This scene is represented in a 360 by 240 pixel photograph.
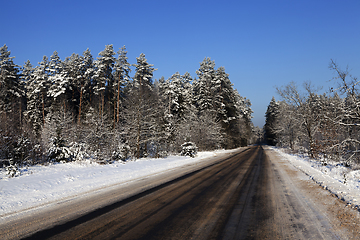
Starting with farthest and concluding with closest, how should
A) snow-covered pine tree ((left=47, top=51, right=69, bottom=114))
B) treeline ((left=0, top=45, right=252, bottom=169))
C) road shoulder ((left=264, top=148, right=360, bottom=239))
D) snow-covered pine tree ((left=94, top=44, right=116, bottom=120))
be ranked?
snow-covered pine tree ((left=47, top=51, right=69, bottom=114))
snow-covered pine tree ((left=94, top=44, right=116, bottom=120))
treeline ((left=0, top=45, right=252, bottom=169))
road shoulder ((left=264, top=148, right=360, bottom=239))

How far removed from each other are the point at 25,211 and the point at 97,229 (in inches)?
104

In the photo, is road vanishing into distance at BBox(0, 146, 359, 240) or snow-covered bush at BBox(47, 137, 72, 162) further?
snow-covered bush at BBox(47, 137, 72, 162)

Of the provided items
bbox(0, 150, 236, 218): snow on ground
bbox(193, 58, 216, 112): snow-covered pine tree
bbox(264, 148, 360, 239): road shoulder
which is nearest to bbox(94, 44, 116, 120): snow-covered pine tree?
bbox(193, 58, 216, 112): snow-covered pine tree

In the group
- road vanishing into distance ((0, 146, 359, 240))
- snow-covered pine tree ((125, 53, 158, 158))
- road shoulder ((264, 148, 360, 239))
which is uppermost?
snow-covered pine tree ((125, 53, 158, 158))

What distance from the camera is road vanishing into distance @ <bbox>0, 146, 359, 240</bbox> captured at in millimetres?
4188

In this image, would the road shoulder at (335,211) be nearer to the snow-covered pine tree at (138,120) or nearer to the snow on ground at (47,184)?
the snow on ground at (47,184)

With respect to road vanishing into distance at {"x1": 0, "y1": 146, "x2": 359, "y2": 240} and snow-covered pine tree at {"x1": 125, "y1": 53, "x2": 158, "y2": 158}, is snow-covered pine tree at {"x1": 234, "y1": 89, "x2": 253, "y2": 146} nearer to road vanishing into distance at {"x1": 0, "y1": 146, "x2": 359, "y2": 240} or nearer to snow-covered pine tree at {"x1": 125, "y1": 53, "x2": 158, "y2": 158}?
snow-covered pine tree at {"x1": 125, "y1": 53, "x2": 158, "y2": 158}

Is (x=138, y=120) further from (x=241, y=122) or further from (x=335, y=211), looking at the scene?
(x=241, y=122)

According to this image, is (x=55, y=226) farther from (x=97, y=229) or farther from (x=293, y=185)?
(x=293, y=185)

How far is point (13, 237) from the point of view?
4020 millimetres

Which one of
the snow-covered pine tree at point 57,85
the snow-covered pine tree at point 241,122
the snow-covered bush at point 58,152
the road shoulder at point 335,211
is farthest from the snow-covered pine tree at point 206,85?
the road shoulder at point 335,211

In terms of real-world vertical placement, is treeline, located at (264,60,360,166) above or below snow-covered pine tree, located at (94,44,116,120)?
below

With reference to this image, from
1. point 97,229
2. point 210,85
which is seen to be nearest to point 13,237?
point 97,229

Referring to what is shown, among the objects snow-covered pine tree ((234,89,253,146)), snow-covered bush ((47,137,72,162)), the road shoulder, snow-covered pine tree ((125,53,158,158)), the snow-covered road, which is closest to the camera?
the road shoulder
